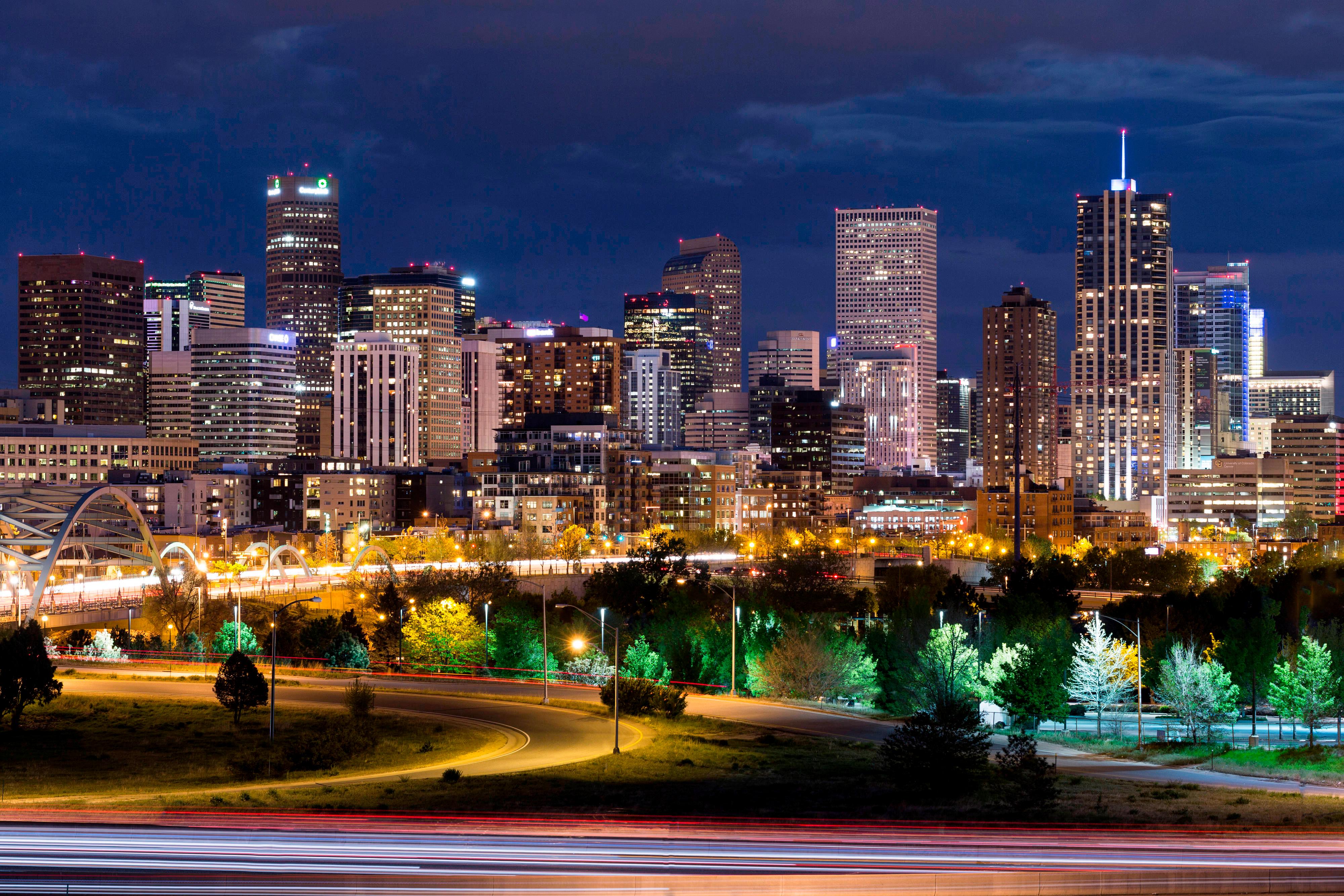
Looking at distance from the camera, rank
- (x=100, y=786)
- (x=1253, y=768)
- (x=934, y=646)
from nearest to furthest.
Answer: (x=100, y=786)
(x=1253, y=768)
(x=934, y=646)

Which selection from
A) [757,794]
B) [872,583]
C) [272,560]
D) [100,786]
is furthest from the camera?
[872,583]

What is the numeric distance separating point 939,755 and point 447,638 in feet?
180

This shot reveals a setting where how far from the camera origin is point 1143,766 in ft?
198

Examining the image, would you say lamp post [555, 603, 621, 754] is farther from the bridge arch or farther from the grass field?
the bridge arch

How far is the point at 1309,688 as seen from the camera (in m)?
72.0

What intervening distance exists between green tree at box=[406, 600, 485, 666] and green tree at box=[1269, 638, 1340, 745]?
49.7 metres

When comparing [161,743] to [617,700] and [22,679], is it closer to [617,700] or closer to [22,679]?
[22,679]

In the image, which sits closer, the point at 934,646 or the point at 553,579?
the point at 934,646

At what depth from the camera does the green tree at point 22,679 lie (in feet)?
235

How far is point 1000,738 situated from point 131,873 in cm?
4432

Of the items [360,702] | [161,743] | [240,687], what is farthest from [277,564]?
[161,743]

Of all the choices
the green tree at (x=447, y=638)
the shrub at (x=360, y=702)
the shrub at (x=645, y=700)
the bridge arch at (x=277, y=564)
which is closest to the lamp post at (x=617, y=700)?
the shrub at (x=645, y=700)

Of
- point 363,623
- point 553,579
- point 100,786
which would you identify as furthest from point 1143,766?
point 553,579

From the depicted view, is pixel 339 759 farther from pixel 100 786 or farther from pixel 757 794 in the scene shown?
pixel 757 794
